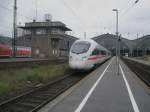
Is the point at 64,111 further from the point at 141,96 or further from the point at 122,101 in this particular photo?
the point at 141,96

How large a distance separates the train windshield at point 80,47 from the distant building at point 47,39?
35.1 metres

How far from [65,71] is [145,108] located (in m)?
16.6

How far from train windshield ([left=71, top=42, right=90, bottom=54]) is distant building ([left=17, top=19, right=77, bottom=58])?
35.1m

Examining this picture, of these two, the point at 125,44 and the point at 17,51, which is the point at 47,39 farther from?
the point at 125,44

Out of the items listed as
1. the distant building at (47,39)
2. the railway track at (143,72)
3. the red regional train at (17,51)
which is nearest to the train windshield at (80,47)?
the railway track at (143,72)

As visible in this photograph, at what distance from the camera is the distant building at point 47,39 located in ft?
223

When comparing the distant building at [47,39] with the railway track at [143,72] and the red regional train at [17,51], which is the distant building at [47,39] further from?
the railway track at [143,72]

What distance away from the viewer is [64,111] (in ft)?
28.9

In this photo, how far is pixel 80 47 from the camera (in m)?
24.0

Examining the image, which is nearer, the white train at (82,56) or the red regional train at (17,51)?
the white train at (82,56)

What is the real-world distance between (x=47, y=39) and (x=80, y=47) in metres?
45.7

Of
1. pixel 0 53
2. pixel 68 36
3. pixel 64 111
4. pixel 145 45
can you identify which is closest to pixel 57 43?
pixel 68 36

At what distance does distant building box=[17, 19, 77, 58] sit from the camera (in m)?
67.9

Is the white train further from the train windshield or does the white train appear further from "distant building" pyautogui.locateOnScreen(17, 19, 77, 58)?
"distant building" pyautogui.locateOnScreen(17, 19, 77, 58)
